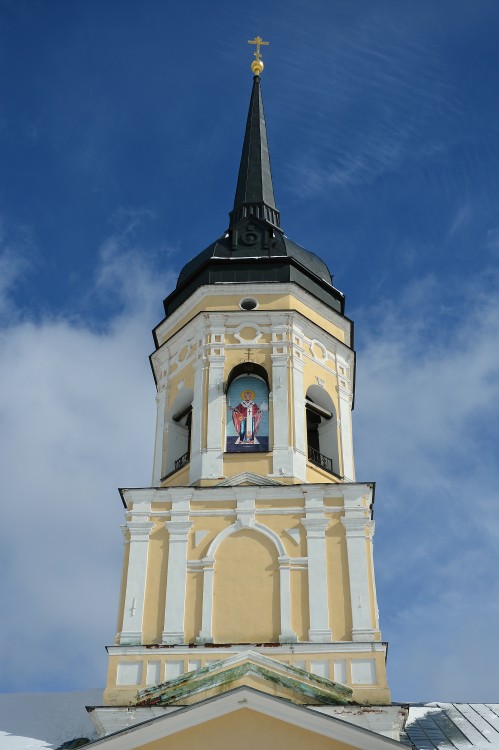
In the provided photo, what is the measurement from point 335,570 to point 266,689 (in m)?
2.45

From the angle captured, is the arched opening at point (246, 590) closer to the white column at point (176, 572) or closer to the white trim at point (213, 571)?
the white trim at point (213, 571)

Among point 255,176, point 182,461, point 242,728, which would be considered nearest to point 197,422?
point 182,461

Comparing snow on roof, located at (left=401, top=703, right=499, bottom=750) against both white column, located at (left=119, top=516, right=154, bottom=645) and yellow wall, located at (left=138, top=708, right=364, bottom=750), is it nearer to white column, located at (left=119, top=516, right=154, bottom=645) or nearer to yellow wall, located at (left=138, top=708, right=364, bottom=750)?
yellow wall, located at (left=138, top=708, right=364, bottom=750)

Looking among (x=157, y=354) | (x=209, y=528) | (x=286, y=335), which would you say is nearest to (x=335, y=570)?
(x=209, y=528)

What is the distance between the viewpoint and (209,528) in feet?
53.5

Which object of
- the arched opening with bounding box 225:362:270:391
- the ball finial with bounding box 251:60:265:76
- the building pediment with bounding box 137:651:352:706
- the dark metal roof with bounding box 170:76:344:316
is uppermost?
the ball finial with bounding box 251:60:265:76

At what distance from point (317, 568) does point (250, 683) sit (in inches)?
93.6

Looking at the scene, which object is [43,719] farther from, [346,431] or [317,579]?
[346,431]

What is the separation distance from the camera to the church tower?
581 inches

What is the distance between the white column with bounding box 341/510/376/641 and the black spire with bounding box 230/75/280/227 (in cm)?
812

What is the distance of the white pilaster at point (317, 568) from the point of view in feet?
49.7

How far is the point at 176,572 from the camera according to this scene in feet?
51.9

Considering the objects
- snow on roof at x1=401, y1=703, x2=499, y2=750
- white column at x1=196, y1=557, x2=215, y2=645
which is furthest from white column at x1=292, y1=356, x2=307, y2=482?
snow on roof at x1=401, y1=703, x2=499, y2=750

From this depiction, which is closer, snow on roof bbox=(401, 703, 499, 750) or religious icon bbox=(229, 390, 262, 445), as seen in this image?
snow on roof bbox=(401, 703, 499, 750)
